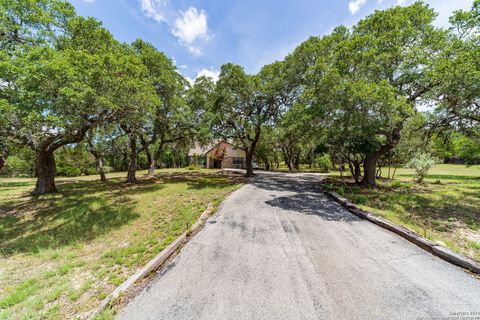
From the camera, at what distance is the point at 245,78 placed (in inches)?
559

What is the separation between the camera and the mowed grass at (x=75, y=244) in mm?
3012

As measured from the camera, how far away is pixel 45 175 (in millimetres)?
10805

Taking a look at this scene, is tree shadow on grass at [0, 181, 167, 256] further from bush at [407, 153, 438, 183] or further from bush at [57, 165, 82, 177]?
bush at [407, 153, 438, 183]

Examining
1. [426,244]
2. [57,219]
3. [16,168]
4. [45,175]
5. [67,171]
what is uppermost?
[16,168]

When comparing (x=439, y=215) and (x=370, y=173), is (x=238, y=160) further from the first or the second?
(x=439, y=215)

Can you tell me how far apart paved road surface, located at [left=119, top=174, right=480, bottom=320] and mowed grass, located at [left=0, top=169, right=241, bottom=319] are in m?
1.14

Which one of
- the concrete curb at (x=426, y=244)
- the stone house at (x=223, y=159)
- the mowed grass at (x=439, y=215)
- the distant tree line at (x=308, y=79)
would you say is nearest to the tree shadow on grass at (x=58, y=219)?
the distant tree line at (x=308, y=79)

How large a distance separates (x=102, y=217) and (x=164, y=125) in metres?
8.89

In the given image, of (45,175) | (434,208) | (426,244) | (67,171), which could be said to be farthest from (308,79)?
(67,171)

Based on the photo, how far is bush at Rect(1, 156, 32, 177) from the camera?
22562 millimetres

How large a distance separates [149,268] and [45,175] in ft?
41.0

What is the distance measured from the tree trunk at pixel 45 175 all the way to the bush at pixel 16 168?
793 inches

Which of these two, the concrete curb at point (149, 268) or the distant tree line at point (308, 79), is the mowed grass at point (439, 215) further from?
the concrete curb at point (149, 268)

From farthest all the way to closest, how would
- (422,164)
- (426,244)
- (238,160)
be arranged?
(238,160), (422,164), (426,244)
